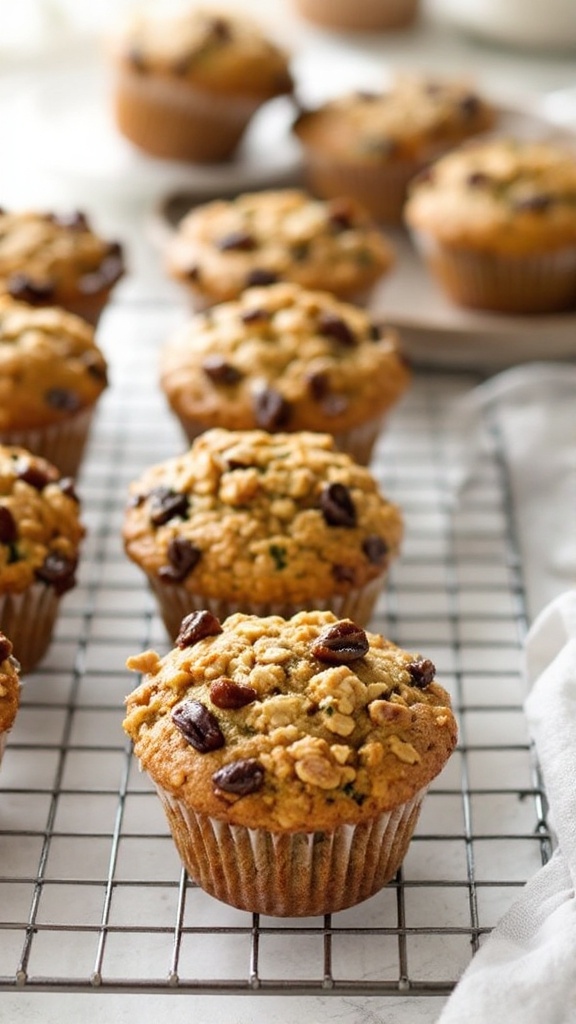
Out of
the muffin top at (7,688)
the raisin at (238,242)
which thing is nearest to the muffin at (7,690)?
the muffin top at (7,688)

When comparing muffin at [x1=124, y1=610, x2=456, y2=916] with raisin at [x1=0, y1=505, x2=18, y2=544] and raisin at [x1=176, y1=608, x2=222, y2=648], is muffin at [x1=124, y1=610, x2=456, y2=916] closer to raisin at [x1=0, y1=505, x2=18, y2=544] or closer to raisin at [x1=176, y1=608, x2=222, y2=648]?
raisin at [x1=176, y1=608, x2=222, y2=648]

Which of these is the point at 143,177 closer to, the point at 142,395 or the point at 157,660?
the point at 142,395

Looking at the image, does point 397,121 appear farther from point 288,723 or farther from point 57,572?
point 288,723

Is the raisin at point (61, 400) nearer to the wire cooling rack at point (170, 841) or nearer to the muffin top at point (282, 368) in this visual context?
the muffin top at point (282, 368)

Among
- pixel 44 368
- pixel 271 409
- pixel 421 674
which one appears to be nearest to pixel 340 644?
pixel 421 674

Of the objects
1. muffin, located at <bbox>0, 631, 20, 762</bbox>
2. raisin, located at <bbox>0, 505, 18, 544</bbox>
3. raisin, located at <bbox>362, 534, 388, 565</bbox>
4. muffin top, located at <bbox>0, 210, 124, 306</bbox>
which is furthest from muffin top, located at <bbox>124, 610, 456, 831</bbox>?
muffin top, located at <bbox>0, 210, 124, 306</bbox>

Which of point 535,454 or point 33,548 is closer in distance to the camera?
point 33,548

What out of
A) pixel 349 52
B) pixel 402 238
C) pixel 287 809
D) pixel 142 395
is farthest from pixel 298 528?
pixel 349 52
